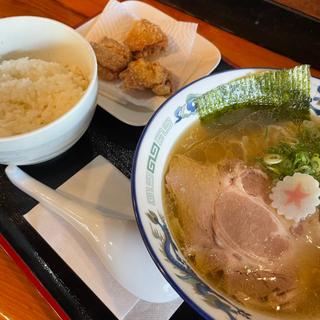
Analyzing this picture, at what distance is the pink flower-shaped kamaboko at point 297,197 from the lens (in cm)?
109

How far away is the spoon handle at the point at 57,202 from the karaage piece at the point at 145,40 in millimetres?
784

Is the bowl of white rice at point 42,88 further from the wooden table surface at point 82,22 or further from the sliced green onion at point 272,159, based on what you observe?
the sliced green onion at point 272,159

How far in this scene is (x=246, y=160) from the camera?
1.29 m

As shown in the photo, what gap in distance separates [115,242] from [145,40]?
0.93m

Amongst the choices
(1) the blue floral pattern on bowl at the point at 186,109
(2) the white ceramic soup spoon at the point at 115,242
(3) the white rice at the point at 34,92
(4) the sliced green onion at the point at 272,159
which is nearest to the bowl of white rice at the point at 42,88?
(3) the white rice at the point at 34,92

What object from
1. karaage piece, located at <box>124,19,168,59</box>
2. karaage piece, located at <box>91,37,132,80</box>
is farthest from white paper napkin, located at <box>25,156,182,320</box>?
karaage piece, located at <box>124,19,168,59</box>

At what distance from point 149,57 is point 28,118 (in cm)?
65

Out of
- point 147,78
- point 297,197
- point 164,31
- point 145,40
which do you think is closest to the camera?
point 297,197

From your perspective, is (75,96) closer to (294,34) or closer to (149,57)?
(149,57)

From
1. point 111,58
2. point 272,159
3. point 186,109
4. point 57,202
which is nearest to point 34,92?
point 111,58

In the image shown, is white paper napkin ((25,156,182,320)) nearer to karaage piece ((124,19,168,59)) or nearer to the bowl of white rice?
the bowl of white rice

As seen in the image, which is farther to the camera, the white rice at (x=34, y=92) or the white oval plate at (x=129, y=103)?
the white oval plate at (x=129, y=103)

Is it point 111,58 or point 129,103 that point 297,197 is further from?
point 111,58

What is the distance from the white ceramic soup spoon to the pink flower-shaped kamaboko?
395 mm
